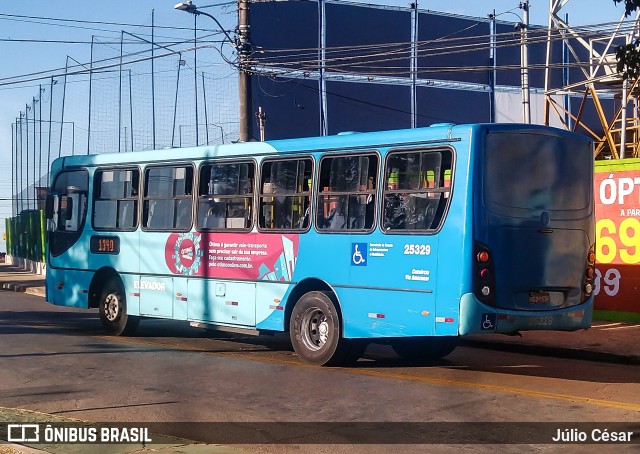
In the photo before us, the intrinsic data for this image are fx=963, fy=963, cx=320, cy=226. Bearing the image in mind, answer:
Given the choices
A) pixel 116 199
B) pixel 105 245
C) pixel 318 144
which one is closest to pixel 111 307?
pixel 105 245

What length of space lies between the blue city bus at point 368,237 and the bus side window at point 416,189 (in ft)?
0.07

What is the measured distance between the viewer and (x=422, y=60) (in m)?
49.3

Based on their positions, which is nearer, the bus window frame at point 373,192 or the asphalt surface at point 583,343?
the bus window frame at point 373,192

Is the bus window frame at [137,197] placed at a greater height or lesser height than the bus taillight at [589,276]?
greater

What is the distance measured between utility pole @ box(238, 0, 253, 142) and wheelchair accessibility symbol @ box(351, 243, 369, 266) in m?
8.56

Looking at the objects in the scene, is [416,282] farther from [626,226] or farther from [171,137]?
[171,137]

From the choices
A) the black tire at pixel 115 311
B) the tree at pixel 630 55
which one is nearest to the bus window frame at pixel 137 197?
the black tire at pixel 115 311

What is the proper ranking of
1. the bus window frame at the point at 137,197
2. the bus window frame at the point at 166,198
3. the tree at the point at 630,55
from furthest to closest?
the bus window frame at the point at 137,197
the bus window frame at the point at 166,198
the tree at the point at 630,55

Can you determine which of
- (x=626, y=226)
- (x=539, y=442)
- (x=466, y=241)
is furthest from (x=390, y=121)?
(x=539, y=442)

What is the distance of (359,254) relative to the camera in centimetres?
1271

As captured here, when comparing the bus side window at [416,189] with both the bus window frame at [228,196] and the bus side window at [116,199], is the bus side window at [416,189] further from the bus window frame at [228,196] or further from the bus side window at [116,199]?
the bus side window at [116,199]

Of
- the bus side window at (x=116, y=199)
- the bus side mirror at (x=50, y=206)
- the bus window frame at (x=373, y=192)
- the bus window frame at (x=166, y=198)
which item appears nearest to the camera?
the bus window frame at (x=373, y=192)

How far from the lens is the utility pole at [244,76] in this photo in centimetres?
2114

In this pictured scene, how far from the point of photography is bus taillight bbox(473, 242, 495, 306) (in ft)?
37.2
